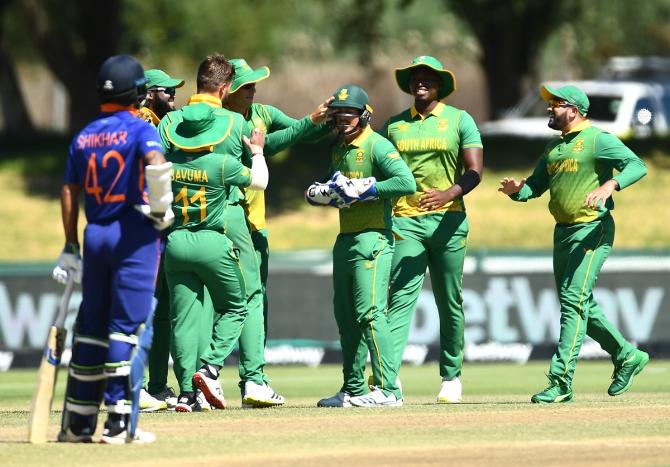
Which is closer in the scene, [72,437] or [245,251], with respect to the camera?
[72,437]

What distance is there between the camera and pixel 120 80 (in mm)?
9258

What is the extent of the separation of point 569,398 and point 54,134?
2248cm

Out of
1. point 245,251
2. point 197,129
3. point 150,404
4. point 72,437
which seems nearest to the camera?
point 72,437

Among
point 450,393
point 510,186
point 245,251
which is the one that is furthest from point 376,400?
point 510,186

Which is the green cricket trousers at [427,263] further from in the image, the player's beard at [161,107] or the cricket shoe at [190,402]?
the player's beard at [161,107]

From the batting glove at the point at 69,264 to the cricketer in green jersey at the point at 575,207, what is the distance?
3.84 meters

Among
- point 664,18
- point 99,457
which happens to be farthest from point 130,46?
point 99,457

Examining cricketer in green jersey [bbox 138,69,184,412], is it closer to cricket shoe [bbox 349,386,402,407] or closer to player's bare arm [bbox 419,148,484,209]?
cricket shoe [bbox 349,386,402,407]

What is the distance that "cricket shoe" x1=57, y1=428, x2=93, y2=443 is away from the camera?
9.21 m

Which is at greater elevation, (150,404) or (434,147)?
(434,147)

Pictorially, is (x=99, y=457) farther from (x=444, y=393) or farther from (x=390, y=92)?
(x=390, y=92)

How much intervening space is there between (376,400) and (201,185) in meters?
1.95

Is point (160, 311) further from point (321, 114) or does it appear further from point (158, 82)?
point (321, 114)

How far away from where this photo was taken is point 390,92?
53.3 m
